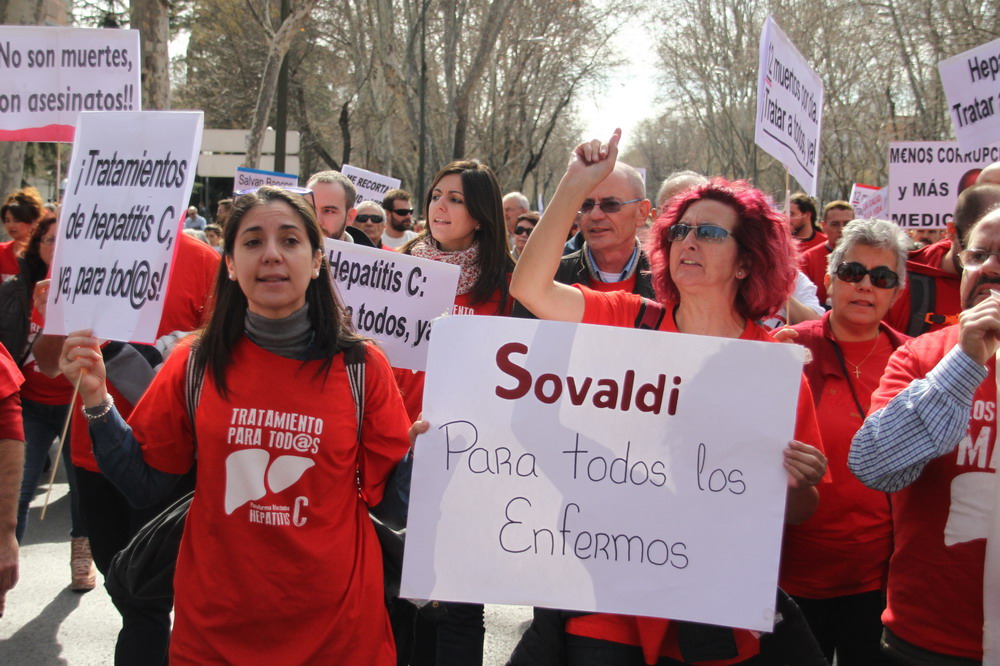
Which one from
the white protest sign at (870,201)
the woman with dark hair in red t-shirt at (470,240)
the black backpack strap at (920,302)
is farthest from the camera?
the white protest sign at (870,201)

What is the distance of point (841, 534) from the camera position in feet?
9.61

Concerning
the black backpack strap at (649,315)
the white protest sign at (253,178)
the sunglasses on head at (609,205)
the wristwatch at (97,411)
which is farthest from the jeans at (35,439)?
the white protest sign at (253,178)

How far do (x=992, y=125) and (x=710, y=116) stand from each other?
134 ft

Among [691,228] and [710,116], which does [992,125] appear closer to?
[691,228]

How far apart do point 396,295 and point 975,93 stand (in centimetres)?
401

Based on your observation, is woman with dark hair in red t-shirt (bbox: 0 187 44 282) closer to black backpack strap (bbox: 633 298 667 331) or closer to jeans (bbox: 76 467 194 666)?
jeans (bbox: 76 467 194 666)

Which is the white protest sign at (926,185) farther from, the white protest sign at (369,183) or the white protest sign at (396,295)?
the white protest sign at (369,183)

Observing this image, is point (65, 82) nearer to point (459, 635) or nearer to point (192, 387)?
point (192, 387)

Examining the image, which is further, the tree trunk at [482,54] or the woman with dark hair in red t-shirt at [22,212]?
the tree trunk at [482,54]

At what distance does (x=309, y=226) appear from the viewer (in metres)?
2.69

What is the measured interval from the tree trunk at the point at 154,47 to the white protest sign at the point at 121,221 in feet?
29.5

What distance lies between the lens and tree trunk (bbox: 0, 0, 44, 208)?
34.1 ft

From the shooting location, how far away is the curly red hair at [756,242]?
2658 millimetres

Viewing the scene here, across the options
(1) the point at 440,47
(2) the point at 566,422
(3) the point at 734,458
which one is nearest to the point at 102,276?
(2) the point at 566,422
